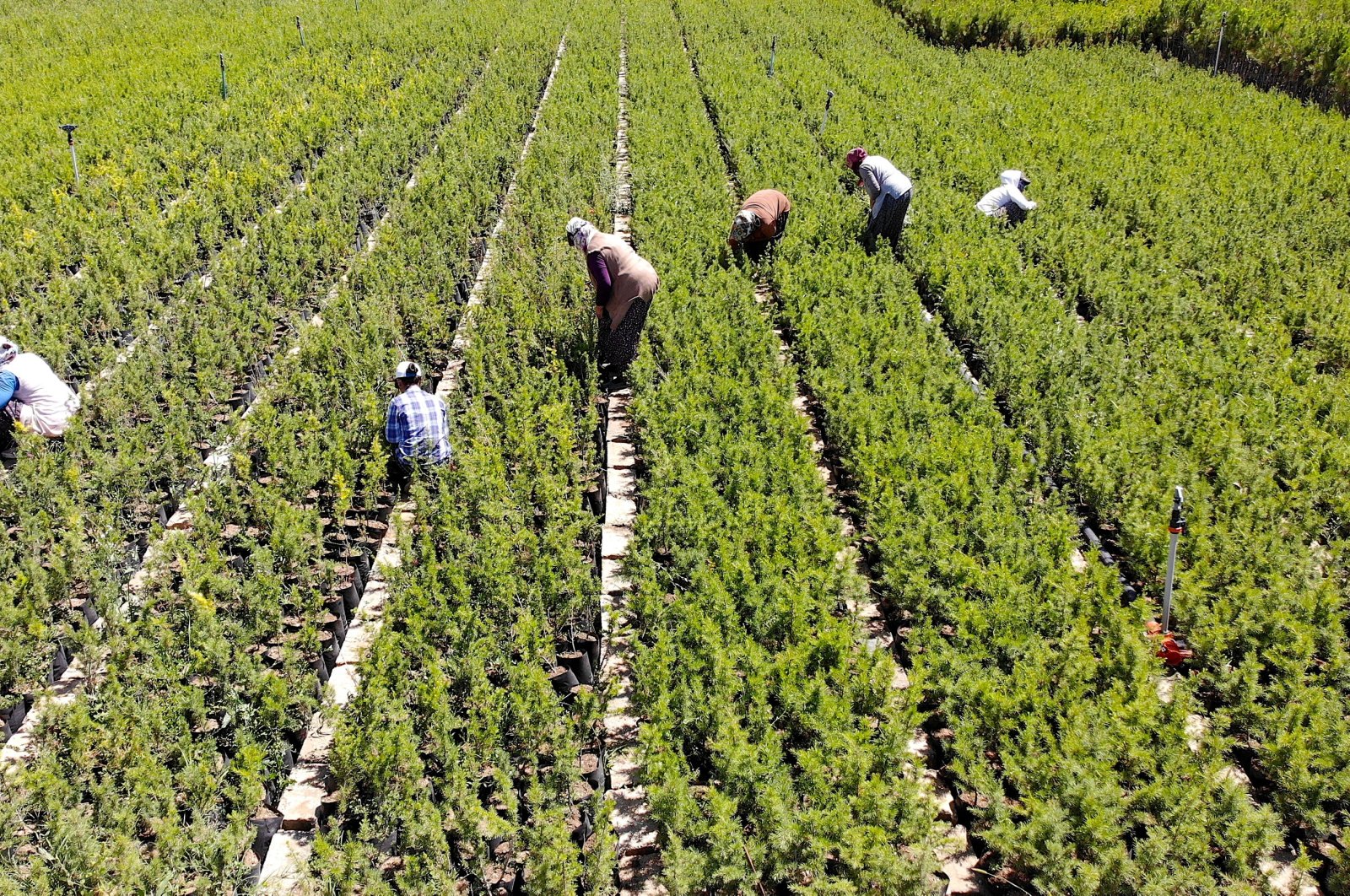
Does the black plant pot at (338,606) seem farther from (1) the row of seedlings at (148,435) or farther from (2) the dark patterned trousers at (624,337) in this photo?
(2) the dark patterned trousers at (624,337)

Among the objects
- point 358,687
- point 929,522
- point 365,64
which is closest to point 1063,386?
point 929,522

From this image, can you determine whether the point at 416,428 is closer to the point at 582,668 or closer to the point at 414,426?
the point at 414,426

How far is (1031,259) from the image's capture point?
32.3 ft

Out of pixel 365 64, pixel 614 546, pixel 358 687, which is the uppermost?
pixel 365 64

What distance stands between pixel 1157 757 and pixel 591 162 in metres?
10.2

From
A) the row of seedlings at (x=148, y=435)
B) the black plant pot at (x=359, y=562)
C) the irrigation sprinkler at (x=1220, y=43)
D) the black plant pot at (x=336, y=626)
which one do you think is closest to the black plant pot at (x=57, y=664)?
the row of seedlings at (x=148, y=435)

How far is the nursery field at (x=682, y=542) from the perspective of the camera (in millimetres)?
3809

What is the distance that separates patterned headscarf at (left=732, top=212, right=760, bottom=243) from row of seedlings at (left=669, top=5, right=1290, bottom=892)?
1803mm

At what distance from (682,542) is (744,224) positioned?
471 centimetres

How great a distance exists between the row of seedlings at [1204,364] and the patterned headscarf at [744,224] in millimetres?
1685

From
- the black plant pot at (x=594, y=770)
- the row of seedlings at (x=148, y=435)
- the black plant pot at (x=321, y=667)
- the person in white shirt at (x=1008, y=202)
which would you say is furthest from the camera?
the person in white shirt at (x=1008, y=202)

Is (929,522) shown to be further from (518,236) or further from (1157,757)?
(518,236)

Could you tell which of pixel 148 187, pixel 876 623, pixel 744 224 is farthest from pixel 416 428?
pixel 148 187

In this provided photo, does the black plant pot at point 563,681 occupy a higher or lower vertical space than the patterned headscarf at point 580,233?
lower
